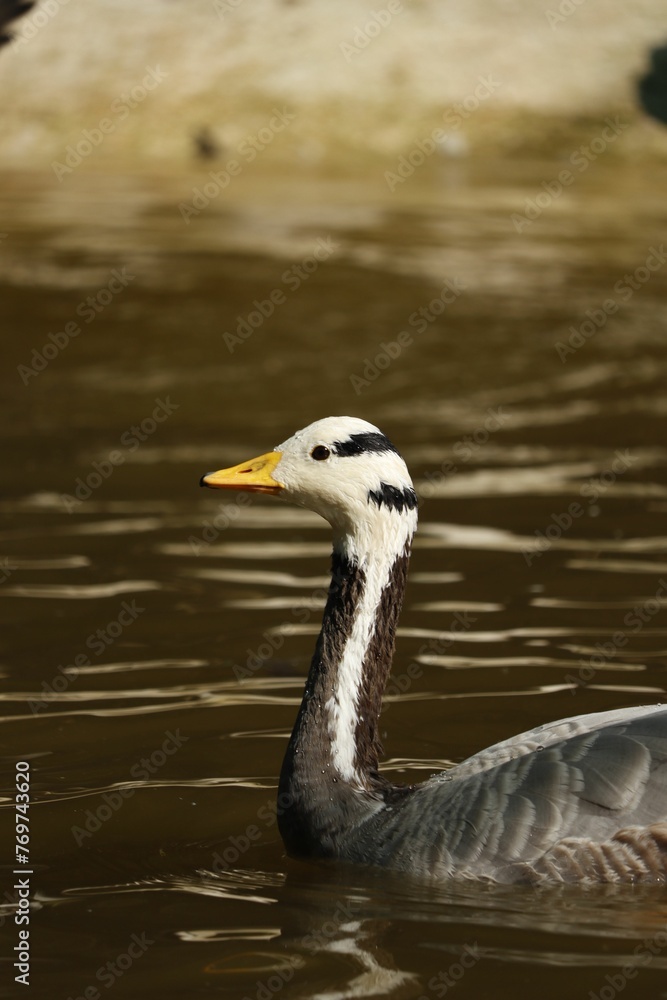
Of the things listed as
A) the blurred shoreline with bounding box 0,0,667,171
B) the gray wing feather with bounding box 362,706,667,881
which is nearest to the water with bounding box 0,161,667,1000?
the gray wing feather with bounding box 362,706,667,881

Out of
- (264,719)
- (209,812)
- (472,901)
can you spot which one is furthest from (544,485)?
(472,901)

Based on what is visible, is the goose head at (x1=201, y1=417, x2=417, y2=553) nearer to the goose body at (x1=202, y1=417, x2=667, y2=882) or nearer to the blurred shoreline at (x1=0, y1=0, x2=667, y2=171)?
the goose body at (x1=202, y1=417, x2=667, y2=882)

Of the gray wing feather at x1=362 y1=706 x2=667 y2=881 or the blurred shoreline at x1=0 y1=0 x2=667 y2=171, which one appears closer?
the gray wing feather at x1=362 y1=706 x2=667 y2=881

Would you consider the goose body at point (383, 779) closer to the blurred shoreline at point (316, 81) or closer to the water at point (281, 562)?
the water at point (281, 562)

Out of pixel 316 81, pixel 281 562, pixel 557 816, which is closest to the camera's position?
pixel 557 816

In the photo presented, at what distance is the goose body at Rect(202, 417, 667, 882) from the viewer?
5.41 m

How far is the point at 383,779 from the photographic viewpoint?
19.9 ft

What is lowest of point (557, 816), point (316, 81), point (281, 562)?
point (316, 81)

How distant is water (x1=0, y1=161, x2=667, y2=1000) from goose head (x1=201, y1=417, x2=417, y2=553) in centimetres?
129

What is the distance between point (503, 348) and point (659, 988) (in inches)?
482

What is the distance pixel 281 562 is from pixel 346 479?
382 cm

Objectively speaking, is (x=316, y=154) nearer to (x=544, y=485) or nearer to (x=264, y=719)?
(x=544, y=485)

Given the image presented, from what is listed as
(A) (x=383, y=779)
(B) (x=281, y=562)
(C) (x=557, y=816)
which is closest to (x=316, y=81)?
(B) (x=281, y=562)

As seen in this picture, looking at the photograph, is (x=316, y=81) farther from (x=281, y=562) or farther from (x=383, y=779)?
(x=383, y=779)
